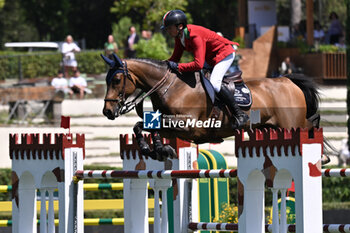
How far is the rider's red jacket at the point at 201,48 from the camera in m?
8.59

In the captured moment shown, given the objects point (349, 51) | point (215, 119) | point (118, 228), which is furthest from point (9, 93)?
point (215, 119)

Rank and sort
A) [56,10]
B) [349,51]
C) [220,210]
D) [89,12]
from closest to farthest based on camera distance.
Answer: [220,210]
[349,51]
[56,10]
[89,12]

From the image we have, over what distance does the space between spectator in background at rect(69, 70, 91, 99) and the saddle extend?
1146 cm

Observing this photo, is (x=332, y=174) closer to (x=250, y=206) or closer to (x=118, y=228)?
(x=250, y=206)

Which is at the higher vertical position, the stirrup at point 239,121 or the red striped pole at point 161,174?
the stirrup at point 239,121

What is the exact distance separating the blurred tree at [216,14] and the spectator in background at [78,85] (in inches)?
457

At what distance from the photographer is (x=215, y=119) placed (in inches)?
347

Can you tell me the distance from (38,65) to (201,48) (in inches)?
569

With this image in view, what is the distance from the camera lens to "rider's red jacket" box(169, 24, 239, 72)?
338 inches

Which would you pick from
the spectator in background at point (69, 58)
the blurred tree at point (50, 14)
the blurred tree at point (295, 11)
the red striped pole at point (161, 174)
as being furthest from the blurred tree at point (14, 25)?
the red striped pole at point (161, 174)

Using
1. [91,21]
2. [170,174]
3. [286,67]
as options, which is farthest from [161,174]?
[91,21]

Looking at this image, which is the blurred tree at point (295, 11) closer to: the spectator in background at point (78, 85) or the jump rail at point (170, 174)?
the spectator in background at point (78, 85)

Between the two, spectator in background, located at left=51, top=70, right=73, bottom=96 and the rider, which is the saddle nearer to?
the rider

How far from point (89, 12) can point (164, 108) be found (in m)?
28.4
